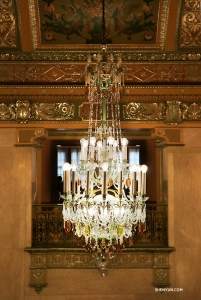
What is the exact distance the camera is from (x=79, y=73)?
9953 mm

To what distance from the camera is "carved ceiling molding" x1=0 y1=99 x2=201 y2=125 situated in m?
9.91

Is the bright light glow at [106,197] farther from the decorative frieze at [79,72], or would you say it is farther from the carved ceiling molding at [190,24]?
the carved ceiling molding at [190,24]

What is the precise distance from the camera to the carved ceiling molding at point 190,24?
31.0ft

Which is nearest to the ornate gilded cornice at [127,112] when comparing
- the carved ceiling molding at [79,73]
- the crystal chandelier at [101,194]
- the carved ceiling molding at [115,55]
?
the carved ceiling molding at [79,73]

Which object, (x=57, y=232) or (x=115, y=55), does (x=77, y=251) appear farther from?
(x=115, y=55)

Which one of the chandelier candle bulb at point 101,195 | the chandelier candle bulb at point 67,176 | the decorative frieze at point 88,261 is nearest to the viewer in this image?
the chandelier candle bulb at point 67,176

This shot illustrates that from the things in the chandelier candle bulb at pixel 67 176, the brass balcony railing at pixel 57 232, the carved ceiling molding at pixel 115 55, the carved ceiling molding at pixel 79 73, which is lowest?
the brass balcony railing at pixel 57 232

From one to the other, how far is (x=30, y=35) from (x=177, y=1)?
247cm

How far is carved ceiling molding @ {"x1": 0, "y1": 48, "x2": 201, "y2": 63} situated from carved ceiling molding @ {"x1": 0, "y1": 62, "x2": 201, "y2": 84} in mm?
85

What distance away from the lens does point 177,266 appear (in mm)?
9867

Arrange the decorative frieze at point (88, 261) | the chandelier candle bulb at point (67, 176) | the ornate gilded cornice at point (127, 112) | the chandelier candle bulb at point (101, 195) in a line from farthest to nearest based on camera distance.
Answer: the ornate gilded cornice at point (127, 112)
the decorative frieze at point (88, 261)
the chandelier candle bulb at point (101, 195)
the chandelier candle bulb at point (67, 176)

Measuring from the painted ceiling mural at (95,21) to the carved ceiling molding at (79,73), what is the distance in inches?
16.0

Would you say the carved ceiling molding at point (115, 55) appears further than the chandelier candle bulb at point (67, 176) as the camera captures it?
Yes

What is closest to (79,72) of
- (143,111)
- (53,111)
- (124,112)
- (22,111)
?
(53,111)
